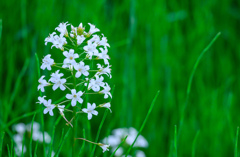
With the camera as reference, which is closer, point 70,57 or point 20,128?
point 70,57

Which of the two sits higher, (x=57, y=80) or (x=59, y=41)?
(x=59, y=41)

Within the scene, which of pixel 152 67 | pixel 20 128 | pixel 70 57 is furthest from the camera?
pixel 152 67

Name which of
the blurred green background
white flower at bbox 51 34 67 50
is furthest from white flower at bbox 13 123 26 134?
white flower at bbox 51 34 67 50

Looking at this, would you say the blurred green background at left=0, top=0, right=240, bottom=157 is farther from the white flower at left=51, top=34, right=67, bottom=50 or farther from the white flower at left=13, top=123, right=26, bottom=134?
the white flower at left=51, top=34, right=67, bottom=50

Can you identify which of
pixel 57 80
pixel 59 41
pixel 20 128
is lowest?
pixel 20 128

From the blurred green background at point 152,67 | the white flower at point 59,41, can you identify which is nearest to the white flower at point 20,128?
the blurred green background at point 152,67

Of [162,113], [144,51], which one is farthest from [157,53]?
[162,113]

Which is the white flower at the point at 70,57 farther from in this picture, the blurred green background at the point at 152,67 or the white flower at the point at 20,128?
the white flower at the point at 20,128

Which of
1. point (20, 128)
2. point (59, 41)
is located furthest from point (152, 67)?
point (59, 41)

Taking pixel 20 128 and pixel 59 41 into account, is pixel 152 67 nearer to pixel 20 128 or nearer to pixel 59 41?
pixel 20 128
